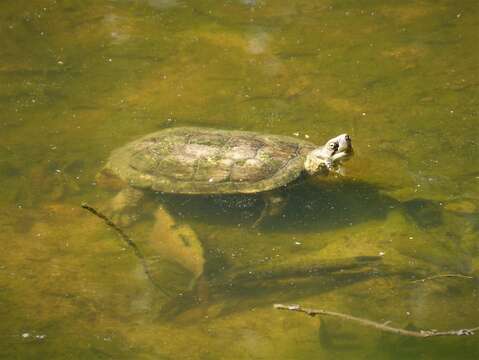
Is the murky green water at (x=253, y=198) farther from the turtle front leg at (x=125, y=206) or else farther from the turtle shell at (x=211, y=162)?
the turtle shell at (x=211, y=162)

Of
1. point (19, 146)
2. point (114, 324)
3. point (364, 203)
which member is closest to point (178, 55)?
point (19, 146)

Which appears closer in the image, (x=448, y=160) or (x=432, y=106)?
(x=448, y=160)

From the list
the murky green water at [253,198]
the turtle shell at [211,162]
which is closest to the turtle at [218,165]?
the turtle shell at [211,162]

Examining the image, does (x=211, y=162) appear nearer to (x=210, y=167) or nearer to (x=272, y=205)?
(x=210, y=167)

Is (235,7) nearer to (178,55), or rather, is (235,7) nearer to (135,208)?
(178,55)

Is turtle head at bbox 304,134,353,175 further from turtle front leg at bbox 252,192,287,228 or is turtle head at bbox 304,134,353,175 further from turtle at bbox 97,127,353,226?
turtle front leg at bbox 252,192,287,228

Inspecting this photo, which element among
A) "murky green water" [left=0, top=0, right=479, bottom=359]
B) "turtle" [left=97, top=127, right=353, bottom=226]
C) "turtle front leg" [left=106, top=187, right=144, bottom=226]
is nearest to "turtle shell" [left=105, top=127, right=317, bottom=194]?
"turtle" [left=97, top=127, right=353, bottom=226]
